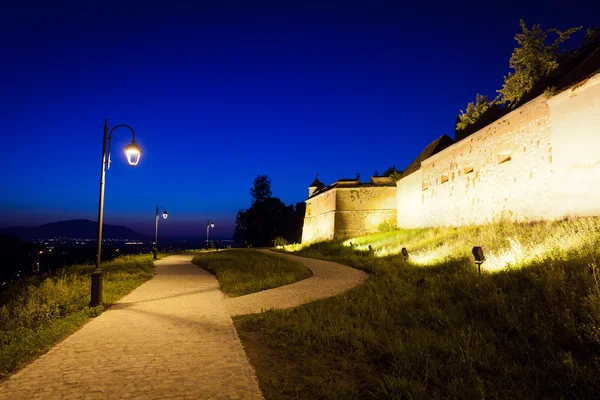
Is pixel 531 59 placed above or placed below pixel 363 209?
above

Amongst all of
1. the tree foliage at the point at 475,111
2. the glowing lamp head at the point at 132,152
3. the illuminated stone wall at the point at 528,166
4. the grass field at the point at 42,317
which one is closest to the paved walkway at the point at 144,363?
the grass field at the point at 42,317

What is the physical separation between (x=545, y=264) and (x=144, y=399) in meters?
7.87

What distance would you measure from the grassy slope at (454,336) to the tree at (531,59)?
11.0m

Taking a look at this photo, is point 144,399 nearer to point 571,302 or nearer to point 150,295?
point 571,302

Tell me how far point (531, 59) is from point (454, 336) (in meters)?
17.6

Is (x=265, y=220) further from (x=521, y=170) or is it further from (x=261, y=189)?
(x=521, y=170)

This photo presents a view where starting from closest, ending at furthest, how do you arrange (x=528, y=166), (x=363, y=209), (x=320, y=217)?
(x=528, y=166), (x=363, y=209), (x=320, y=217)

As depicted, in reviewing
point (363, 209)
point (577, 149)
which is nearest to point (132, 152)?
point (577, 149)

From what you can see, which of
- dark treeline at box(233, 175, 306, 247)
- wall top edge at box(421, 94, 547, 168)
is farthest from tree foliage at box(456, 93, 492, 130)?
dark treeline at box(233, 175, 306, 247)

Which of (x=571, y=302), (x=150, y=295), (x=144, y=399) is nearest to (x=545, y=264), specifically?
(x=571, y=302)

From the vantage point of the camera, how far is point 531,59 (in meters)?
17.2

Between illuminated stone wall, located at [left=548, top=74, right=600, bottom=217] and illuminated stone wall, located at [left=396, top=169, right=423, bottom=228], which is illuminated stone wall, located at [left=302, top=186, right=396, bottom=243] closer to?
illuminated stone wall, located at [left=396, top=169, right=423, bottom=228]

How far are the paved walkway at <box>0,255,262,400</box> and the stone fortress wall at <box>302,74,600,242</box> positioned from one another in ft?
39.6

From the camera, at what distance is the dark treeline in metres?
64.4
